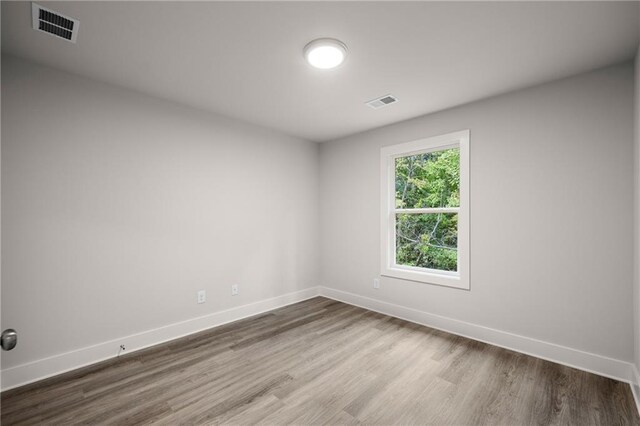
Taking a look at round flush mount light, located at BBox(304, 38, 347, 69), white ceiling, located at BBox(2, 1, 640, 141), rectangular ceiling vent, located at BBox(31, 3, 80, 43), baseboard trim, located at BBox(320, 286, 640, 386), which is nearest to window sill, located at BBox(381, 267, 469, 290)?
baseboard trim, located at BBox(320, 286, 640, 386)

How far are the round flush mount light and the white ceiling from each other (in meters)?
0.05

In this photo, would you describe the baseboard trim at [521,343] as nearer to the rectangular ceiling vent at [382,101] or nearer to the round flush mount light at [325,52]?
the rectangular ceiling vent at [382,101]

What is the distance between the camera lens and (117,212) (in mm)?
2701

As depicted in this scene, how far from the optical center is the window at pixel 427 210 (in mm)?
3160

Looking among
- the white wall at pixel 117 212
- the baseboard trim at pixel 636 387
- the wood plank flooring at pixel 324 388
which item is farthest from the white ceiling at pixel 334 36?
the wood plank flooring at pixel 324 388

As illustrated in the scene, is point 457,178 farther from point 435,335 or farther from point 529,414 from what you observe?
point 529,414

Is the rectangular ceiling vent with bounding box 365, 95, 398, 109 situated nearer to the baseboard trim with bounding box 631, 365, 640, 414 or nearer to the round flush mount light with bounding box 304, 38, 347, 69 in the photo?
the round flush mount light with bounding box 304, 38, 347, 69

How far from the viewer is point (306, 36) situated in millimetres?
1984

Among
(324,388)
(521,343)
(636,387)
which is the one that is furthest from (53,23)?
(636,387)

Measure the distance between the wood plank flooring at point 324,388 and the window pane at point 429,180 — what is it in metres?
1.56

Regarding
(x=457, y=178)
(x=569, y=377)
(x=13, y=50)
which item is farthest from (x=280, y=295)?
(x=13, y=50)

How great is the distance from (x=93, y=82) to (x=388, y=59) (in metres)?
2.57

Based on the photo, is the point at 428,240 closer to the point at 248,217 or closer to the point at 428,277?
the point at 428,277

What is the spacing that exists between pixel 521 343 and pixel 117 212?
3950mm
